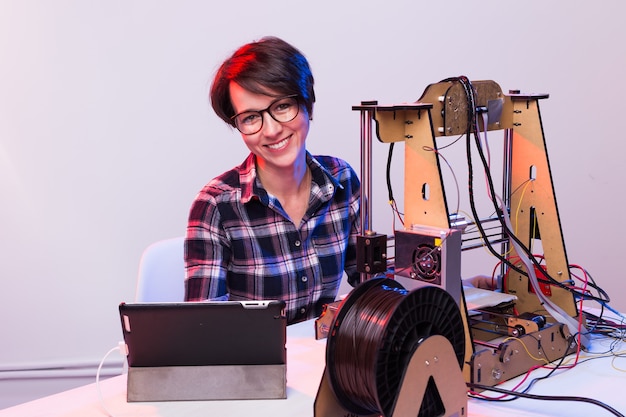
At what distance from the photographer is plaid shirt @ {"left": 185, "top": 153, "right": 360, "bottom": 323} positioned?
6.95 ft

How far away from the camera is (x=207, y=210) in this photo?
2.15 meters

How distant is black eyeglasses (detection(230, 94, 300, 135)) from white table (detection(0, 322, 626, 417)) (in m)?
0.70

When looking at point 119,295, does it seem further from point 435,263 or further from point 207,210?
point 435,263

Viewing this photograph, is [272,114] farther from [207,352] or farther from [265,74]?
[207,352]

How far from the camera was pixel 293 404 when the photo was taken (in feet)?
5.16

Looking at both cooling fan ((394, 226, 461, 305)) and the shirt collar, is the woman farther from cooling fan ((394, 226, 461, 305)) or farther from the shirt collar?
cooling fan ((394, 226, 461, 305))

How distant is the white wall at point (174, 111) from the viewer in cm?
321

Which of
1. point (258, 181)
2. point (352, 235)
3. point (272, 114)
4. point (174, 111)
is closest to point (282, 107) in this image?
point (272, 114)

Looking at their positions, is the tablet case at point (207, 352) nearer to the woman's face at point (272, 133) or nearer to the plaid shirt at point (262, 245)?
the plaid shirt at point (262, 245)

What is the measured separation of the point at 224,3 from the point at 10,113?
1044mm

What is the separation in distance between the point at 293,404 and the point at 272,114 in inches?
33.6

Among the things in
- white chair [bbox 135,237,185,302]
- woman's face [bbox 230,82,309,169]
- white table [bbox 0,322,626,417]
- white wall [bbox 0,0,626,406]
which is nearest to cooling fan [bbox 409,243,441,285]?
white table [bbox 0,322,626,417]

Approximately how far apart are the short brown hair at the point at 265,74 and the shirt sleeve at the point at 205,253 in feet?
0.91

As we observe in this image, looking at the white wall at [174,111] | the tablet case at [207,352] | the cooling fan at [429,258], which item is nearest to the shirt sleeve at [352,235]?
the cooling fan at [429,258]
